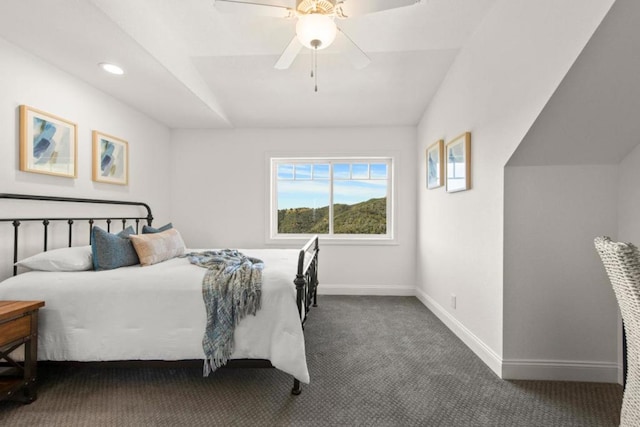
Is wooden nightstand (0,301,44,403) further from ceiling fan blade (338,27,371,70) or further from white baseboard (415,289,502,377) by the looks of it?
white baseboard (415,289,502,377)

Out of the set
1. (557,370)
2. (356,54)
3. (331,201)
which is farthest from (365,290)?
(356,54)

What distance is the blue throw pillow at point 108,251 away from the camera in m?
2.15

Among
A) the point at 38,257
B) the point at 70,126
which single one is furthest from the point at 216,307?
the point at 70,126

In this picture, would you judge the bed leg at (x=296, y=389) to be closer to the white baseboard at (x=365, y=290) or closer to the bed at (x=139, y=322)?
the bed at (x=139, y=322)

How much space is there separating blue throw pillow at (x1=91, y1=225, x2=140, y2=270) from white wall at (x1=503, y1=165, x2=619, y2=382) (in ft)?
8.84

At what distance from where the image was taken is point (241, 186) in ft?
13.5

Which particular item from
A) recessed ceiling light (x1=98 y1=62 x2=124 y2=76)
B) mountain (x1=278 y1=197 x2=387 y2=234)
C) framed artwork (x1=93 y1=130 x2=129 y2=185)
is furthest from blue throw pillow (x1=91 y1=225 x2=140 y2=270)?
mountain (x1=278 y1=197 x2=387 y2=234)

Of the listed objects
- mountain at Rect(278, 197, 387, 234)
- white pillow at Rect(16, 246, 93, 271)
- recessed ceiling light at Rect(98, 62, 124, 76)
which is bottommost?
white pillow at Rect(16, 246, 93, 271)

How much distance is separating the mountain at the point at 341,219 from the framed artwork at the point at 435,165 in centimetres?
92

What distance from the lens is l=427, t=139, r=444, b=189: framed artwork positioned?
3059 mm

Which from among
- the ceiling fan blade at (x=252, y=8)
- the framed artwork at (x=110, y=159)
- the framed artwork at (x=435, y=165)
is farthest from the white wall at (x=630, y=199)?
the framed artwork at (x=110, y=159)

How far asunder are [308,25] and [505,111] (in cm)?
139

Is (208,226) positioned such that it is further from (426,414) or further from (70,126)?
(426,414)

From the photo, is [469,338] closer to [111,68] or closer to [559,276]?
[559,276]
